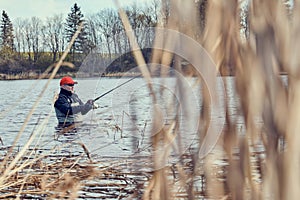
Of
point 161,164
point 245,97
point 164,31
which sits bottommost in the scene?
point 161,164

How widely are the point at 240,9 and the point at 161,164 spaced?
11.3 inches

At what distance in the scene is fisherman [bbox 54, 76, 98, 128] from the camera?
8461 mm

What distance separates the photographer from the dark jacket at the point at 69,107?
27.7 feet

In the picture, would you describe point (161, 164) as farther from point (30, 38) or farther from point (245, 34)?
point (30, 38)

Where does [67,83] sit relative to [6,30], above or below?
below

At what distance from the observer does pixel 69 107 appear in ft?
28.3

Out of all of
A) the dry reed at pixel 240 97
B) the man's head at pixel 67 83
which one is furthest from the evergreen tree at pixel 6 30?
the dry reed at pixel 240 97

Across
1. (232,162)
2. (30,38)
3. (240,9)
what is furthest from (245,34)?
(30,38)

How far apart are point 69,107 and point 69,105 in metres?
0.19

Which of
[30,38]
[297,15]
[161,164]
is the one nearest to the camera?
[297,15]

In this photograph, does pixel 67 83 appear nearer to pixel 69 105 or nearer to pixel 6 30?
pixel 69 105

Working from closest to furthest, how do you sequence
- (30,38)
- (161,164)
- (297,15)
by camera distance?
(297,15)
(161,164)
(30,38)

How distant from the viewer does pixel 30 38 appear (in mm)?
47250

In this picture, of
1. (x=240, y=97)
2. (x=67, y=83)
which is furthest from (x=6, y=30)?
(x=240, y=97)
